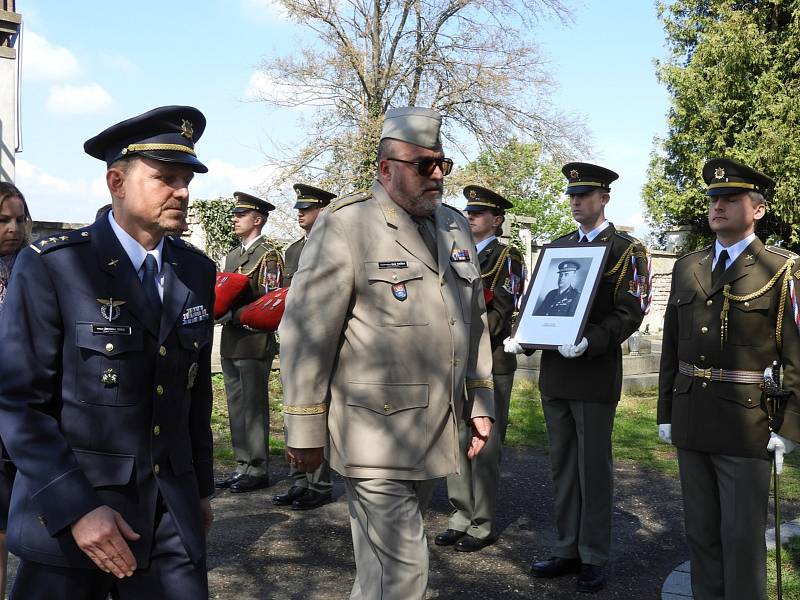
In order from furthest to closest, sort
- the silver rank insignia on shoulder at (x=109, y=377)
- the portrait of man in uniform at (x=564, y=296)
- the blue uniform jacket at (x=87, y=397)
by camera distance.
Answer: the portrait of man in uniform at (x=564, y=296)
the silver rank insignia on shoulder at (x=109, y=377)
the blue uniform jacket at (x=87, y=397)

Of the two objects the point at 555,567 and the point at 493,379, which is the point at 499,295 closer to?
the point at 493,379

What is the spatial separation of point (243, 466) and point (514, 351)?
318 cm

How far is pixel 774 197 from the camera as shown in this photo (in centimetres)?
2919

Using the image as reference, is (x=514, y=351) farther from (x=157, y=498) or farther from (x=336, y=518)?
(x=157, y=498)

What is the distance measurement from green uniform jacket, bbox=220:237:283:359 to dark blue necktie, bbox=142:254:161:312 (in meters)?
4.78

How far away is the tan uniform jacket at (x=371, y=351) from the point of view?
11.4 ft

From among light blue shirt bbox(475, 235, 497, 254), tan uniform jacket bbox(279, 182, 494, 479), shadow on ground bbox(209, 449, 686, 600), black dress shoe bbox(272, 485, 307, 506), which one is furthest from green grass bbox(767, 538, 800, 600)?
black dress shoe bbox(272, 485, 307, 506)

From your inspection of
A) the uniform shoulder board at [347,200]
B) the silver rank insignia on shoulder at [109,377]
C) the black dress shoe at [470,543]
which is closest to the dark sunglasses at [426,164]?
the uniform shoulder board at [347,200]

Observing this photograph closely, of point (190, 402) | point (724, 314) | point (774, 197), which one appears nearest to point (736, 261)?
point (724, 314)

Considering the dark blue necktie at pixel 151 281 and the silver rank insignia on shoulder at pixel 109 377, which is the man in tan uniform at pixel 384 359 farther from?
the silver rank insignia on shoulder at pixel 109 377

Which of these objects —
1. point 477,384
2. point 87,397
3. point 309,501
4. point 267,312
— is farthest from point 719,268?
point 309,501

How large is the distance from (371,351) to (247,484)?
4.50m

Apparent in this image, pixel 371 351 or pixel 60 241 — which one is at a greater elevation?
pixel 60 241

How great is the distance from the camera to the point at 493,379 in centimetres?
615
